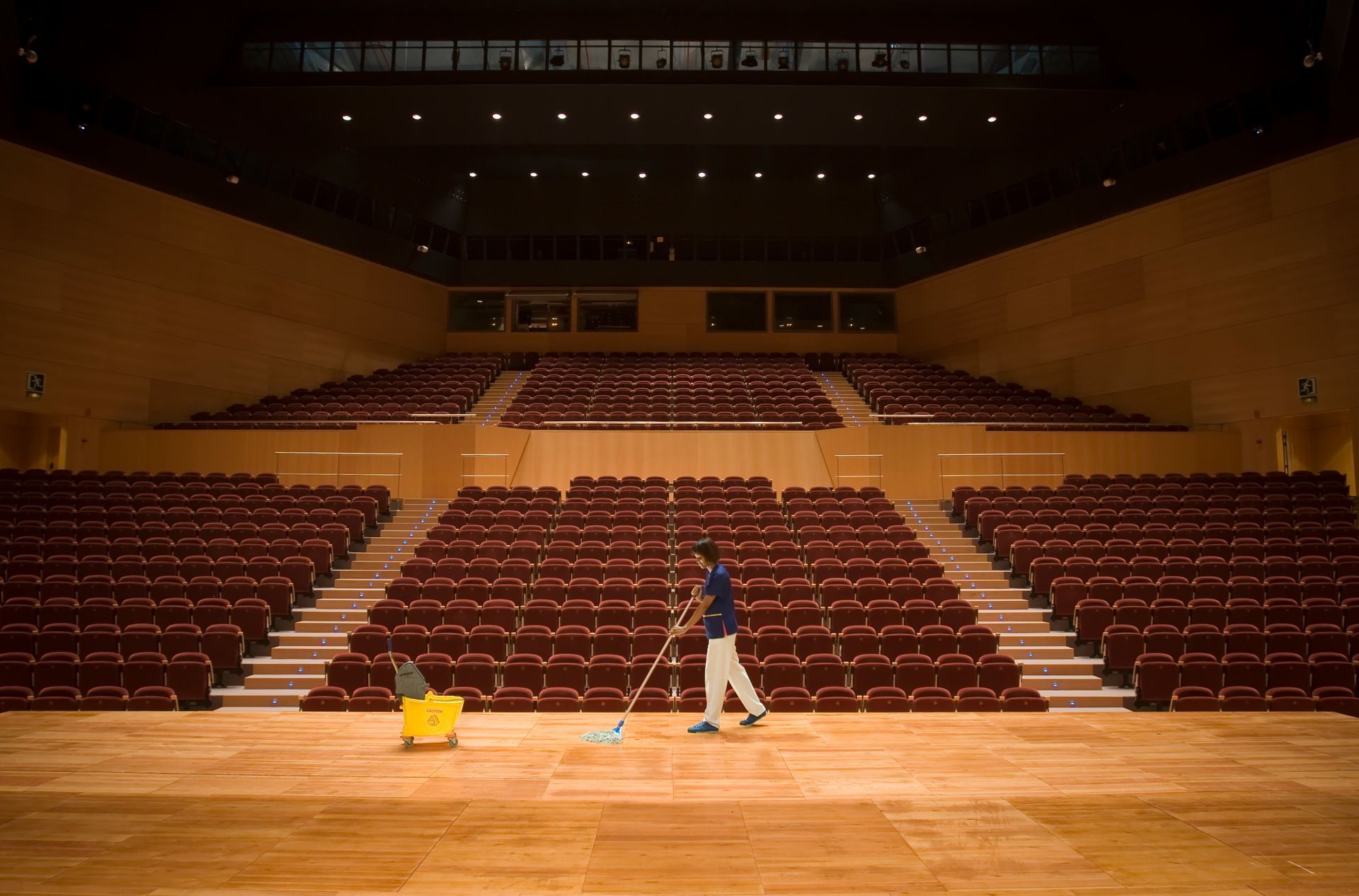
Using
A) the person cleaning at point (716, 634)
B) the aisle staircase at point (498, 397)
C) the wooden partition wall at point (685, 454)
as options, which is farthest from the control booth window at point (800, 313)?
the person cleaning at point (716, 634)

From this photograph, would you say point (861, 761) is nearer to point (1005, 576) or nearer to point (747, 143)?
point (1005, 576)

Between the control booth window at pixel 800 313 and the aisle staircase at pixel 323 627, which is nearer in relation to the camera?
the aisle staircase at pixel 323 627

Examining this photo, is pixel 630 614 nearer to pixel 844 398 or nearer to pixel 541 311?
pixel 844 398

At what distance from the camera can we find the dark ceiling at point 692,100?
1145 cm

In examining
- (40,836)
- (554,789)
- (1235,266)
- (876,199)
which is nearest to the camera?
(40,836)

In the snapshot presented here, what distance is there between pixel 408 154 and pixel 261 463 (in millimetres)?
8168

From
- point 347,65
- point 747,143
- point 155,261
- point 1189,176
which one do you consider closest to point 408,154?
point 347,65

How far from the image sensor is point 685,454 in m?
12.0

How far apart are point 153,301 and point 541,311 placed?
7.86 m

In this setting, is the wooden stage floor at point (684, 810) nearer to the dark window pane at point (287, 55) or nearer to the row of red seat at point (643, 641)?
the row of red seat at point (643, 641)

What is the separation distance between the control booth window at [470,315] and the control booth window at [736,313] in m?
4.53

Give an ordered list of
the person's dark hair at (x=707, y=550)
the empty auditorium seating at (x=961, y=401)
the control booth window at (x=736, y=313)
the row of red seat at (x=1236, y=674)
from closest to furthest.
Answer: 1. the person's dark hair at (x=707, y=550)
2. the row of red seat at (x=1236, y=674)
3. the empty auditorium seating at (x=961, y=401)
4. the control booth window at (x=736, y=313)

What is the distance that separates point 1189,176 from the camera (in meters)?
12.5

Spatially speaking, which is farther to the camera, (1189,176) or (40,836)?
(1189,176)
